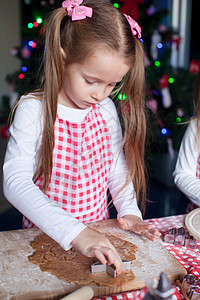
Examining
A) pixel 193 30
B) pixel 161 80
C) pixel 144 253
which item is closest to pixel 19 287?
pixel 144 253

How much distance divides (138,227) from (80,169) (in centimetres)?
33

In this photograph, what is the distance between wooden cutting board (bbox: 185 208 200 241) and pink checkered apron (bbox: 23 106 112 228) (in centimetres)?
36

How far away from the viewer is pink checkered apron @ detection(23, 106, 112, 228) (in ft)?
4.14

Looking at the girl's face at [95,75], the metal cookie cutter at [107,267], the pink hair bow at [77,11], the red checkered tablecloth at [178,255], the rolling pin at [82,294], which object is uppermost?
the pink hair bow at [77,11]

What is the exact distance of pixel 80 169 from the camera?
129cm

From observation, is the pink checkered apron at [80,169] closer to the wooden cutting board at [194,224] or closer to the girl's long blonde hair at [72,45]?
the girl's long blonde hair at [72,45]

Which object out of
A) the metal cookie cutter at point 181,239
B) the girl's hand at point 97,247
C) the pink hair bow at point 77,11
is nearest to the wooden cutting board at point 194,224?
the metal cookie cutter at point 181,239

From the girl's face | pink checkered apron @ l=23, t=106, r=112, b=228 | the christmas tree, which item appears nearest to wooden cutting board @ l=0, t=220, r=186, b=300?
pink checkered apron @ l=23, t=106, r=112, b=228

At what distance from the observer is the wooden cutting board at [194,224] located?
0.99 metres

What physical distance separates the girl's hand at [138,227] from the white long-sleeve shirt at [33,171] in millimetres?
83

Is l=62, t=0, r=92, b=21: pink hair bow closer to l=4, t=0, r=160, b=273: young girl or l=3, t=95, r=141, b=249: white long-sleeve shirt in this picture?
l=4, t=0, r=160, b=273: young girl

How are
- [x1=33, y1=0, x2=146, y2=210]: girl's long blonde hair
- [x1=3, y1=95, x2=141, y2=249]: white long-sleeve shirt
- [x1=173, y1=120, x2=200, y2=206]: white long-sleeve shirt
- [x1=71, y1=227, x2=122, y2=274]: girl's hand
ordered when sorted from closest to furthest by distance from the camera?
[x1=71, y1=227, x2=122, y2=274]: girl's hand, [x1=3, y1=95, x2=141, y2=249]: white long-sleeve shirt, [x1=33, y1=0, x2=146, y2=210]: girl's long blonde hair, [x1=173, y1=120, x2=200, y2=206]: white long-sleeve shirt

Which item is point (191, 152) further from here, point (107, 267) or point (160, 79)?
point (160, 79)

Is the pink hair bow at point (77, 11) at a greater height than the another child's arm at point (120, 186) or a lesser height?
greater
